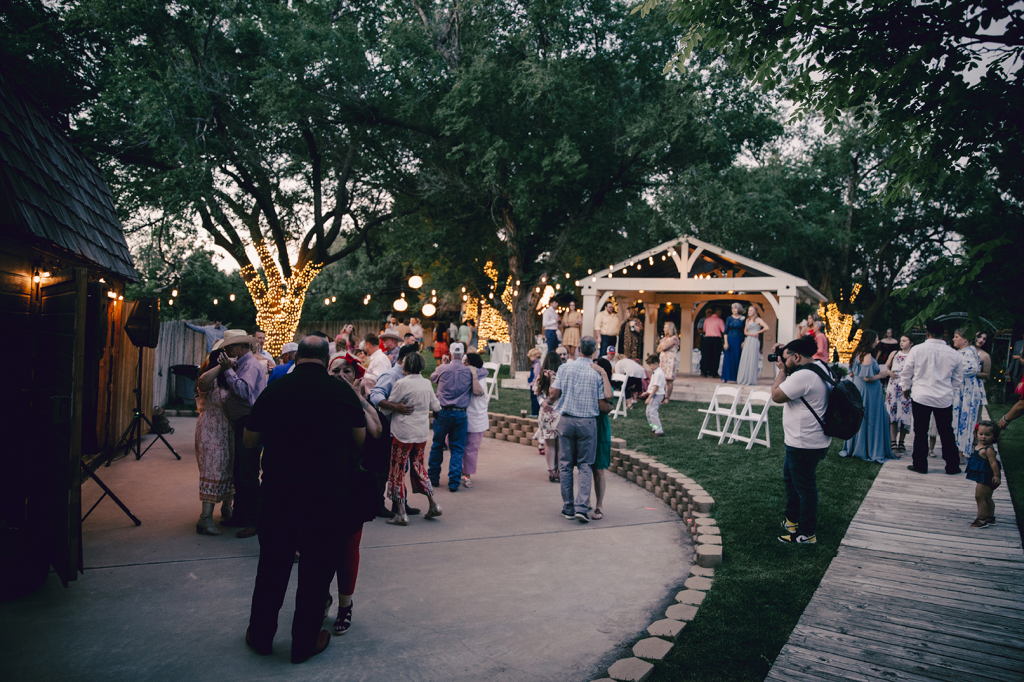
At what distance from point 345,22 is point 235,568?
16.2m

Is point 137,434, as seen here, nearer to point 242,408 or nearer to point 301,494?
point 242,408

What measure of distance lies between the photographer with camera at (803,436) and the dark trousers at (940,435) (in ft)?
9.80

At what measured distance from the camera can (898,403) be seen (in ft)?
29.2

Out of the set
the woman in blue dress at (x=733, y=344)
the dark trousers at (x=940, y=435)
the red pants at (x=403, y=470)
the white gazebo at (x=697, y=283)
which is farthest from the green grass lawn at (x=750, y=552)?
Answer: the white gazebo at (x=697, y=283)

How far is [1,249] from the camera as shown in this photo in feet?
15.3

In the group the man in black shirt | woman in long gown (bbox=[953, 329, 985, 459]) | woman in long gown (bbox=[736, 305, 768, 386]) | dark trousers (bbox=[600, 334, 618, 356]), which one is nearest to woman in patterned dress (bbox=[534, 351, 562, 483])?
the man in black shirt

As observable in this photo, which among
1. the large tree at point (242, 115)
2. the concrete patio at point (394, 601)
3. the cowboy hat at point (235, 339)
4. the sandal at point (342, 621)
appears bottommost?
the concrete patio at point (394, 601)

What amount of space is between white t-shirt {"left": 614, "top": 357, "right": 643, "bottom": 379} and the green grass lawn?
1.92m

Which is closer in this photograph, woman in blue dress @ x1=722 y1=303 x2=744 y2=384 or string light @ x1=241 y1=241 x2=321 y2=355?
woman in blue dress @ x1=722 y1=303 x2=744 y2=384

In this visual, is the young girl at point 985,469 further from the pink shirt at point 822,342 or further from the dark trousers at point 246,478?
the pink shirt at point 822,342

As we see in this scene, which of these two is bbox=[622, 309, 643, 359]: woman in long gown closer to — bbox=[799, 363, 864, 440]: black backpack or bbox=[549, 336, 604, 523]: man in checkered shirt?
bbox=[549, 336, 604, 523]: man in checkered shirt

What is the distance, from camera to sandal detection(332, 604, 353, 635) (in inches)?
149

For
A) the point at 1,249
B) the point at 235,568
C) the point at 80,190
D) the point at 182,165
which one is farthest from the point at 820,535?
the point at 182,165

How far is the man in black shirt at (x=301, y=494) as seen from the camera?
3.40m
